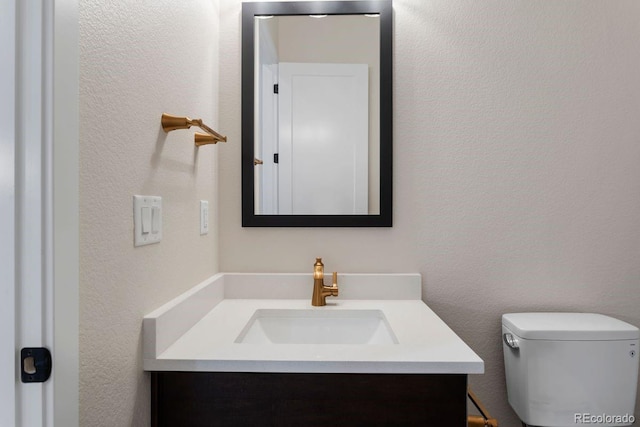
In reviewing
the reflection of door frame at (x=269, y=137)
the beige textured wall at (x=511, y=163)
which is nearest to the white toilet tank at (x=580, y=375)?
the beige textured wall at (x=511, y=163)

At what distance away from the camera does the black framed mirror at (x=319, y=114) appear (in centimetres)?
154

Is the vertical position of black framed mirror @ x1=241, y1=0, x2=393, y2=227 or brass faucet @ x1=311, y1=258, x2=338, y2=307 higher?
black framed mirror @ x1=241, y1=0, x2=393, y2=227

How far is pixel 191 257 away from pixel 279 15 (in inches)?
37.4

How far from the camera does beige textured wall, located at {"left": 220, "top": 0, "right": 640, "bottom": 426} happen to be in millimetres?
1533

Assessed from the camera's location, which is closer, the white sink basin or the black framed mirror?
the white sink basin

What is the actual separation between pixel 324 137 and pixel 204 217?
520 mm

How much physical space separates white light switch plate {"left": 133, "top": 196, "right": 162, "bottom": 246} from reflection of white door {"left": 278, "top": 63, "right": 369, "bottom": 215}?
65 centimetres

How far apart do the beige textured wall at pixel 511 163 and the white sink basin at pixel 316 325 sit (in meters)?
0.27
